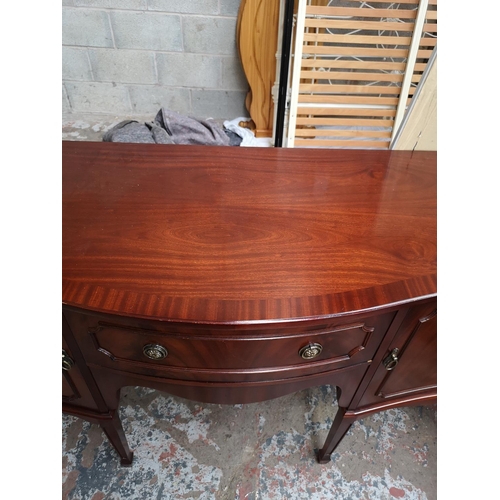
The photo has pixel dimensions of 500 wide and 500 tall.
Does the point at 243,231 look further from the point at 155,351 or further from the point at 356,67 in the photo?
the point at 356,67

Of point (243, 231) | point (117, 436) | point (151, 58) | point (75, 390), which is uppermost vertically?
point (151, 58)

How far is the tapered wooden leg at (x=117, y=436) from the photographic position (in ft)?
2.59

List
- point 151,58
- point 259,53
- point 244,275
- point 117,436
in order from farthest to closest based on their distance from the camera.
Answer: point 151,58 → point 259,53 → point 117,436 → point 244,275

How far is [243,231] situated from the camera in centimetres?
62

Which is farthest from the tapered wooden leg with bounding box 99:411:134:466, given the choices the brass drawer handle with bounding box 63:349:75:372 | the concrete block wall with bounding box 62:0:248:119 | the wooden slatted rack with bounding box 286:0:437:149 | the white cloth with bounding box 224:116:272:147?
the concrete block wall with bounding box 62:0:248:119

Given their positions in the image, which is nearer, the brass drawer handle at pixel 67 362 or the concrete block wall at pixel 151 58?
the brass drawer handle at pixel 67 362

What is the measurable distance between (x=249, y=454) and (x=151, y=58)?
175 cm

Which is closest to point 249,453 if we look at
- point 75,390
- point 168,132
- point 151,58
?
point 75,390

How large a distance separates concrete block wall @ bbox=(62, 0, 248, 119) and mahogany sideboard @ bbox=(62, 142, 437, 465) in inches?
46.7

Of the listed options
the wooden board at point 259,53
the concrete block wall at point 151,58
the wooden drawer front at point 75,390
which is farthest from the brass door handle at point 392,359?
the concrete block wall at point 151,58

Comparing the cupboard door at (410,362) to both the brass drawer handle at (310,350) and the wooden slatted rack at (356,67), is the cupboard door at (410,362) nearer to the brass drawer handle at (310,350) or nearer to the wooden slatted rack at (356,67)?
the brass drawer handle at (310,350)

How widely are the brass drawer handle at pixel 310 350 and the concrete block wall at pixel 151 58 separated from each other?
1.62 metres

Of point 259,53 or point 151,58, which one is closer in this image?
point 259,53

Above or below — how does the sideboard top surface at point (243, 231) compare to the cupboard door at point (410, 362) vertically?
above
